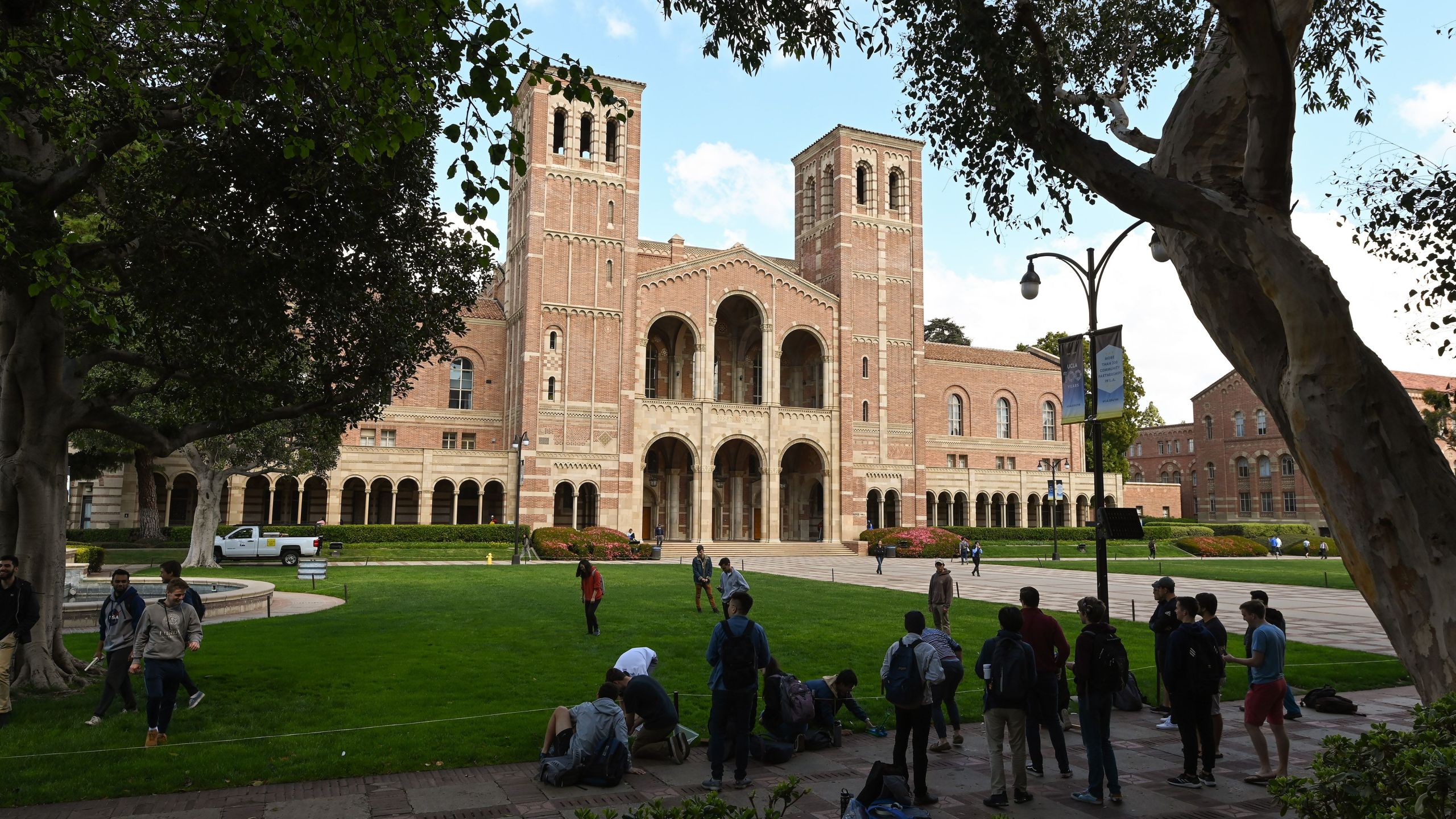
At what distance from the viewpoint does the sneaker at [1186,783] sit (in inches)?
298

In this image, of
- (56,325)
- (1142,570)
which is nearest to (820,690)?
(56,325)

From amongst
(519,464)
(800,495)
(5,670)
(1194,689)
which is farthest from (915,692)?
(800,495)

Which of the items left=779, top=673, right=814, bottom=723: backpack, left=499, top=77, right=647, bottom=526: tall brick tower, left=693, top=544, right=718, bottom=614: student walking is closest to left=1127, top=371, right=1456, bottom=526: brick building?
left=499, top=77, right=647, bottom=526: tall brick tower

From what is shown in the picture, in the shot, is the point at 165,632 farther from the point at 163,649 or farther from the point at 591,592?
the point at 591,592

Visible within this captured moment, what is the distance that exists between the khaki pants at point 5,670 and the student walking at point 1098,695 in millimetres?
9888

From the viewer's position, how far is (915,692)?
23.3 ft

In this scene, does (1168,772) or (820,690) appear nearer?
(1168,772)

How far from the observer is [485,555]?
37875mm

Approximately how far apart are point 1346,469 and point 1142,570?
33.2 metres

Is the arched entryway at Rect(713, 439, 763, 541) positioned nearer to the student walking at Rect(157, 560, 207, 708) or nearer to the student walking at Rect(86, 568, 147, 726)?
the student walking at Rect(157, 560, 207, 708)

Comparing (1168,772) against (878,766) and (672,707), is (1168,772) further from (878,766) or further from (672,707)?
(672,707)

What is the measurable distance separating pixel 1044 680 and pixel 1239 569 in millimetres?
35377

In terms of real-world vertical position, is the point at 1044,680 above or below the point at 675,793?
above

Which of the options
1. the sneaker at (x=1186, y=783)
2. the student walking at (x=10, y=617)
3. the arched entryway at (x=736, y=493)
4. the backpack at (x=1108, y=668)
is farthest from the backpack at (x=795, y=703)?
the arched entryway at (x=736, y=493)
